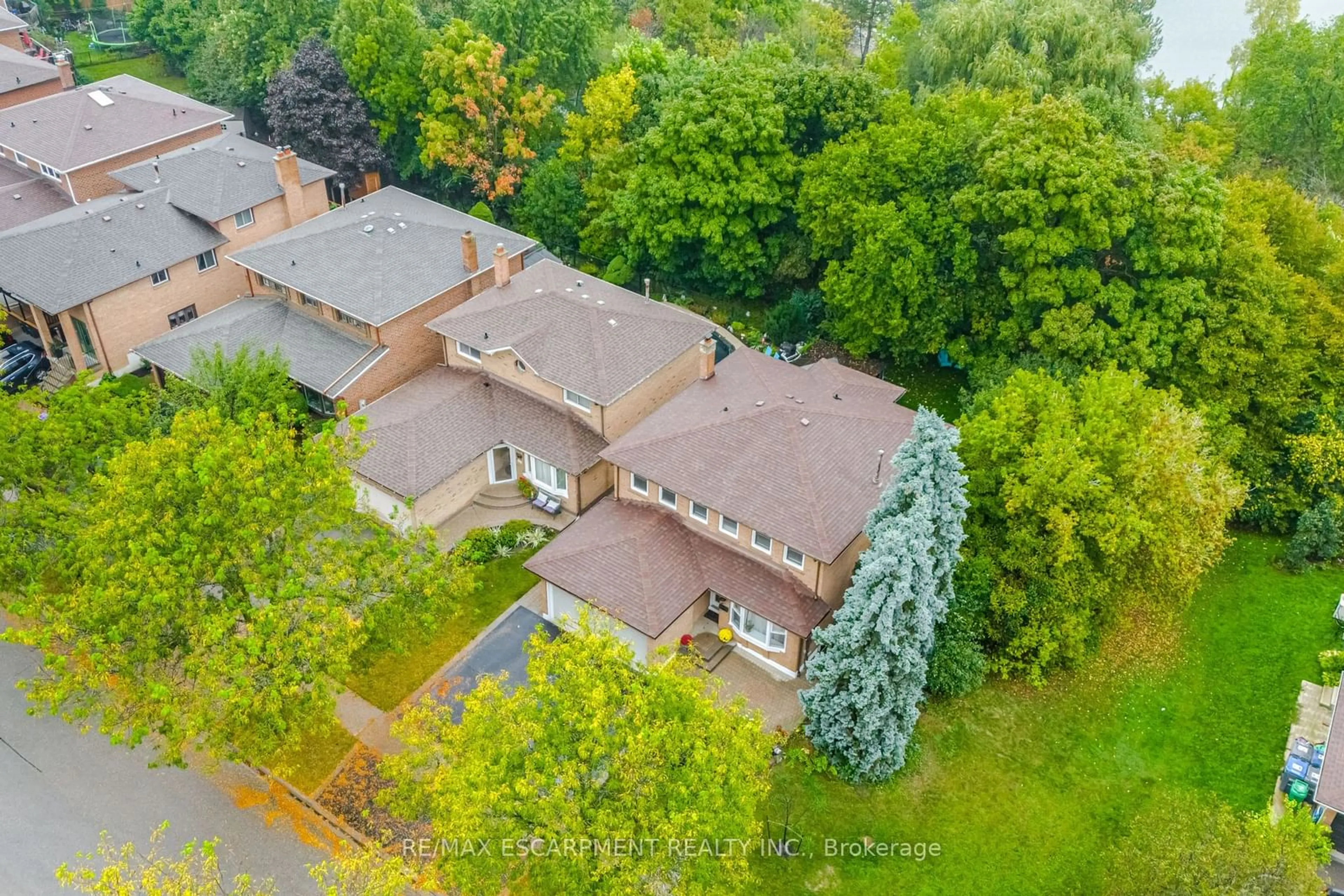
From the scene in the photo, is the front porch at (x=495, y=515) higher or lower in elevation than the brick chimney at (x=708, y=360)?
lower

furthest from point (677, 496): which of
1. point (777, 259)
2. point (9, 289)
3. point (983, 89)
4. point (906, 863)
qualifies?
point (9, 289)

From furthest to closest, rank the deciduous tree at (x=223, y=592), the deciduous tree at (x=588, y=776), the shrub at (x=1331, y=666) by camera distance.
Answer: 1. the shrub at (x=1331, y=666)
2. the deciduous tree at (x=223, y=592)
3. the deciduous tree at (x=588, y=776)

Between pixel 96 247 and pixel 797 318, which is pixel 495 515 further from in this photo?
pixel 96 247

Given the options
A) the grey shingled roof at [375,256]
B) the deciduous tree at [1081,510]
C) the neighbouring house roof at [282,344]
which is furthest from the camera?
the grey shingled roof at [375,256]

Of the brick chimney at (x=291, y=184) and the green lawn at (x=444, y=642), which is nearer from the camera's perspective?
the green lawn at (x=444, y=642)

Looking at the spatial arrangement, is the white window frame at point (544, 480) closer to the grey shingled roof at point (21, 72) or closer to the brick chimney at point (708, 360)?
the brick chimney at point (708, 360)

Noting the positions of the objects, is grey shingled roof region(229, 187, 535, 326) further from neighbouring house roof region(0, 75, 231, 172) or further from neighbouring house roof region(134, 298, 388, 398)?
neighbouring house roof region(0, 75, 231, 172)

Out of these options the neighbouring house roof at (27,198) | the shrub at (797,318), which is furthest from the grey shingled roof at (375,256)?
the shrub at (797,318)
